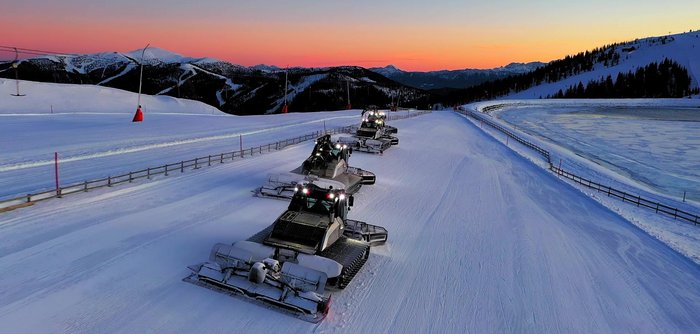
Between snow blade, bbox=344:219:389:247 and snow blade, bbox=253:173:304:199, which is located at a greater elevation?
snow blade, bbox=253:173:304:199

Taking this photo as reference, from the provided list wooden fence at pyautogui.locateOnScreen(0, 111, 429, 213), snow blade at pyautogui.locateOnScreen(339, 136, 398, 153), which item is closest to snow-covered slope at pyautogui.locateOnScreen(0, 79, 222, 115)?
wooden fence at pyautogui.locateOnScreen(0, 111, 429, 213)

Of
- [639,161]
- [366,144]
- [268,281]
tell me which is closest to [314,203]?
[268,281]

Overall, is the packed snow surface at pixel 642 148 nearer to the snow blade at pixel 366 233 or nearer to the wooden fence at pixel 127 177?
the snow blade at pixel 366 233

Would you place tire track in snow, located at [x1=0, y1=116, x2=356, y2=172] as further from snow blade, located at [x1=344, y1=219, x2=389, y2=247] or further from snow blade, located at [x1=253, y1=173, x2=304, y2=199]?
snow blade, located at [x1=344, y1=219, x2=389, y2=247]

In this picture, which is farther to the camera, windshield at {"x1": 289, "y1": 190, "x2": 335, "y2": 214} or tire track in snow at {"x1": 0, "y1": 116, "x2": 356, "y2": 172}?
tire track in snow at {"x1": 0, "y1": 116, "x2": 356, "y2": 172}

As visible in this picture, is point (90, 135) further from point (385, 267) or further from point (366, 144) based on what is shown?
point (385, 267)

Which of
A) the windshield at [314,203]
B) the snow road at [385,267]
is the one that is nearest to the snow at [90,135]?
the snow road at [385,267]

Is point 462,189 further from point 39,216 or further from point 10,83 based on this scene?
point 10,83
